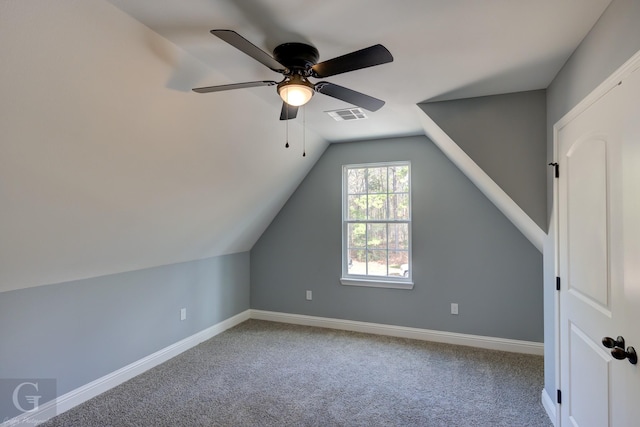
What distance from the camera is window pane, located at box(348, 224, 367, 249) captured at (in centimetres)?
430

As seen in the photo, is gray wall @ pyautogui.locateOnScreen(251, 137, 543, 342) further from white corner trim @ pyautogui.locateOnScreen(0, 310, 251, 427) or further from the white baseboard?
white corner trim @ pyautogui.locateOnScreen(0, 310, 251, 427)

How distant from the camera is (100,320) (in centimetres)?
280

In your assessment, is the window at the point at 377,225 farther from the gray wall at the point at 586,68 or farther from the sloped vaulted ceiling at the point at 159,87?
the gray wall at the point at 586,68

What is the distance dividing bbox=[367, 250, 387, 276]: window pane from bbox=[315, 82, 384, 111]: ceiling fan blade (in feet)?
8.12

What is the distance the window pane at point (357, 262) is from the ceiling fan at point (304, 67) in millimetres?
2561

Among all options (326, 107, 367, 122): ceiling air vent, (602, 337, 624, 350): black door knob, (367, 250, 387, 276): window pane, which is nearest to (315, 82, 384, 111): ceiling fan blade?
(326, 107, 367, 122): ceiling air vent

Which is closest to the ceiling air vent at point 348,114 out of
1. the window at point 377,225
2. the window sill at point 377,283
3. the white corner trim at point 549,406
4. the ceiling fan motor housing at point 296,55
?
the window at point 377,225

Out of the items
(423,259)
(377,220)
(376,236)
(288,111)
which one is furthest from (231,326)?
(288,111)

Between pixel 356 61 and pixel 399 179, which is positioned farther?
pixel 399 179

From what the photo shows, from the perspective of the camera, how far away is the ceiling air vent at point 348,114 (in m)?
3.04

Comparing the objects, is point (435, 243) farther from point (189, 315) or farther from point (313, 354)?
point (189, 315)

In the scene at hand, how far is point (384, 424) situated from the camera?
234cm

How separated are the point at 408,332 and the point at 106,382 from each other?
3067 mm

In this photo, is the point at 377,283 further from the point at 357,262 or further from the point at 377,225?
the point at 377,225
